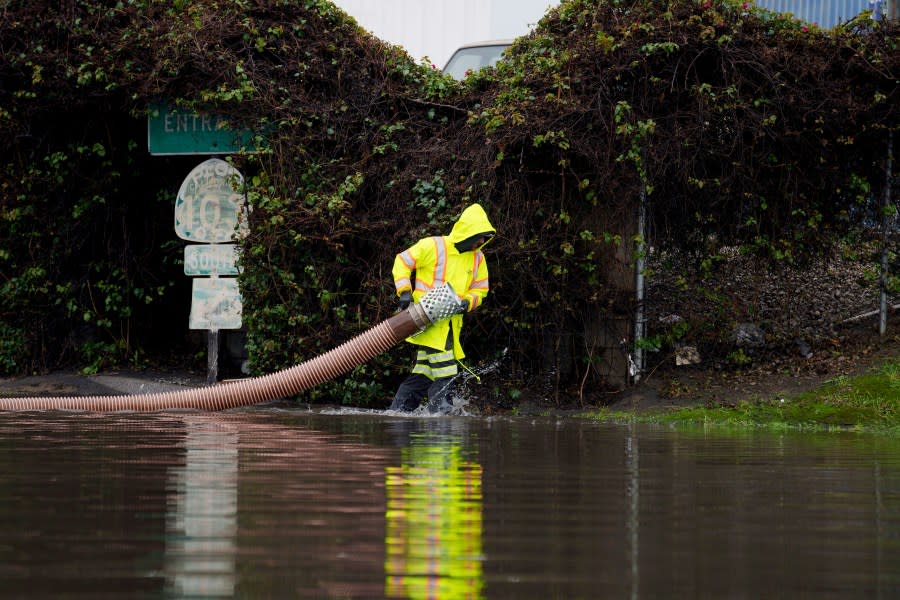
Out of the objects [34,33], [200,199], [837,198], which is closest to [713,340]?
[837,198]

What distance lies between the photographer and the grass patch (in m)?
11.4

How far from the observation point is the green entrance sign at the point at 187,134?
48.1ft

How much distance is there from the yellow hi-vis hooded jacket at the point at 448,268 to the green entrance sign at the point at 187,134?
10.8 feet

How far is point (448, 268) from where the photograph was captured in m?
12.4

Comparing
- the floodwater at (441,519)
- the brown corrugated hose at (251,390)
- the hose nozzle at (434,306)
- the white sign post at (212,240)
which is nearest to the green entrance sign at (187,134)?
the white sign post at (212,240)

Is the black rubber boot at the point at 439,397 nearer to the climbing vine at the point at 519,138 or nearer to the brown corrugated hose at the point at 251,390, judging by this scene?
the brown corrugated hose at the point at 251,390

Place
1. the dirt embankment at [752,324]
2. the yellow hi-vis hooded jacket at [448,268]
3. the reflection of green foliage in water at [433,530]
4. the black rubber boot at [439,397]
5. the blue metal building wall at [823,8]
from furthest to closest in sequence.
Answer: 1. the blue metal building wall at [823,8]
2. the dirt embankment at [752,324]
3. the black rubber boot at [439,397]
4. the yellow hi-vis hooded jacket at [448,268]
5. the reflection of green foliage in water at [433,530]

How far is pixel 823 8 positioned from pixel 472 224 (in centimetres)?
1198

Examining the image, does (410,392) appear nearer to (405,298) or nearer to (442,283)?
(405,298)

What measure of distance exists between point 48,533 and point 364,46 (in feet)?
35.5

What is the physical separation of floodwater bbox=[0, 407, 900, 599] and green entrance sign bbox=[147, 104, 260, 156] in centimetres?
654

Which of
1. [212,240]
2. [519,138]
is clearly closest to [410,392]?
[519,138]

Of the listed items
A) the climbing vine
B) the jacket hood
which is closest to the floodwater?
the jacket hood

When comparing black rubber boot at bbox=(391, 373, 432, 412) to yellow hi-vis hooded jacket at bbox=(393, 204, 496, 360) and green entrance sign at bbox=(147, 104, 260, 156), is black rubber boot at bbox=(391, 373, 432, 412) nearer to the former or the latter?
yellow hi-vis hooded jacket at bbox=(393, 204, 496, 360)
